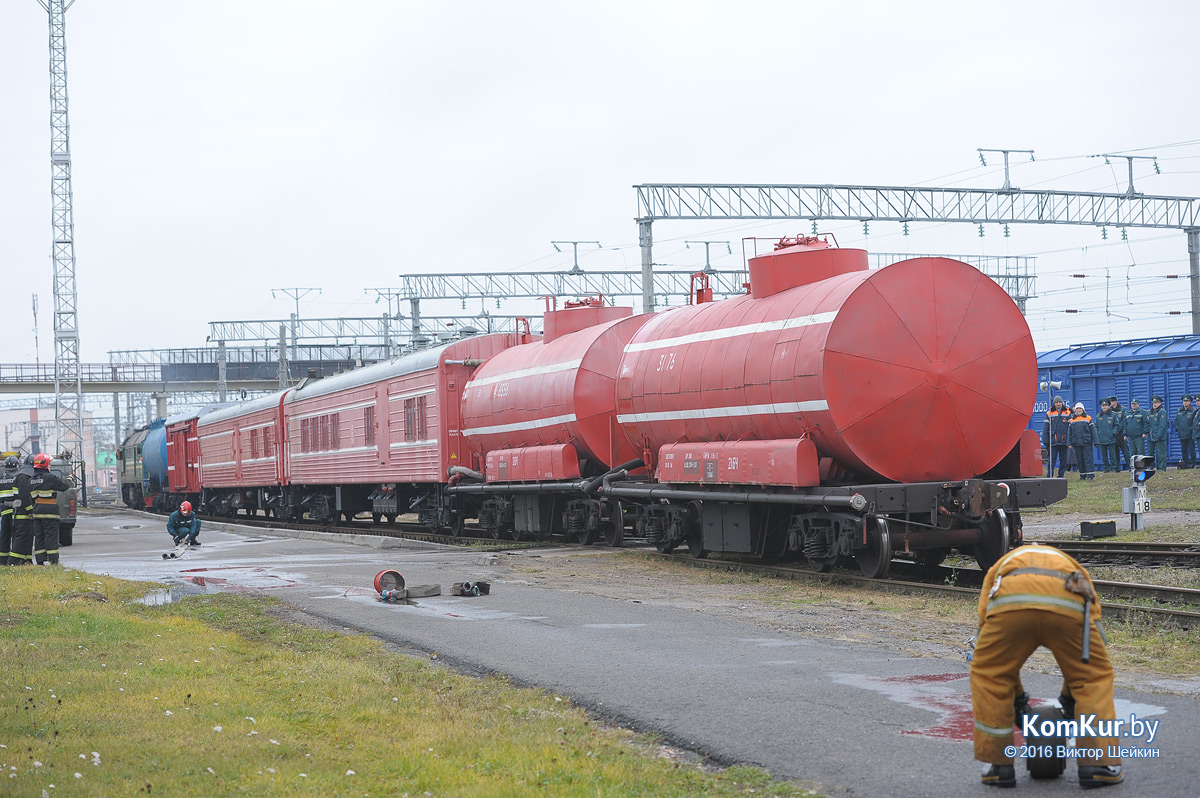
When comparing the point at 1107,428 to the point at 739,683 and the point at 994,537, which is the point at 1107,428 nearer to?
the point at 994,537

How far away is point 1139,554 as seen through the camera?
48.6ft

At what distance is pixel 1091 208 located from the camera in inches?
1540

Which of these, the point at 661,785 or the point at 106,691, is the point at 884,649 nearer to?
the point at 661,785

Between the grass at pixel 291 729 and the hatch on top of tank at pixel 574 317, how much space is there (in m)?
10.8

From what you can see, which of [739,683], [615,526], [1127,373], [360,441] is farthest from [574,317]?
[1127,373]

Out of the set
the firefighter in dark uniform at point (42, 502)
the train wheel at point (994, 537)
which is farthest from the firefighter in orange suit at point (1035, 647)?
the firefighter in dark uniform at point (42, 502)

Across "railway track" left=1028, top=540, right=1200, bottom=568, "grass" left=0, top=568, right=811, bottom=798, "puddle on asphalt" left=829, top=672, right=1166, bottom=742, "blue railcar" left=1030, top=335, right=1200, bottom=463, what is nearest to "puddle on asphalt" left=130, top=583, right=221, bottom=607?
"grass" left=0, top=568, right=811, bottom=798

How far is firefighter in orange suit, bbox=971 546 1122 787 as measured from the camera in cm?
525

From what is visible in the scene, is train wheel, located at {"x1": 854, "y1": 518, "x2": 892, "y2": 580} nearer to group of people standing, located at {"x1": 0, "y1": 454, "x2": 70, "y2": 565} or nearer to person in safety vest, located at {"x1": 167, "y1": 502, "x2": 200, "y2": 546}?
group of people standing, located at {"x1": 0, "y1": 454, "x2": 70, "y2": 565}

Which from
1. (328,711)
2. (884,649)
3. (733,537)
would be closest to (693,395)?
(733,537)

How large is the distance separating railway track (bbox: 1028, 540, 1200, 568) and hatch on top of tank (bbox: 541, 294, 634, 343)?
28.3 ft

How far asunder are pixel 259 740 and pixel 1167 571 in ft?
35.0

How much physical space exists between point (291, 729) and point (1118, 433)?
25364 mm

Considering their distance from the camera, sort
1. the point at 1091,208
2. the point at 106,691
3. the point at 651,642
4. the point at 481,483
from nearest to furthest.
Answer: the point at 106,691 → the point at 651,642 → the point at 481,483 → the point at 1091,208
